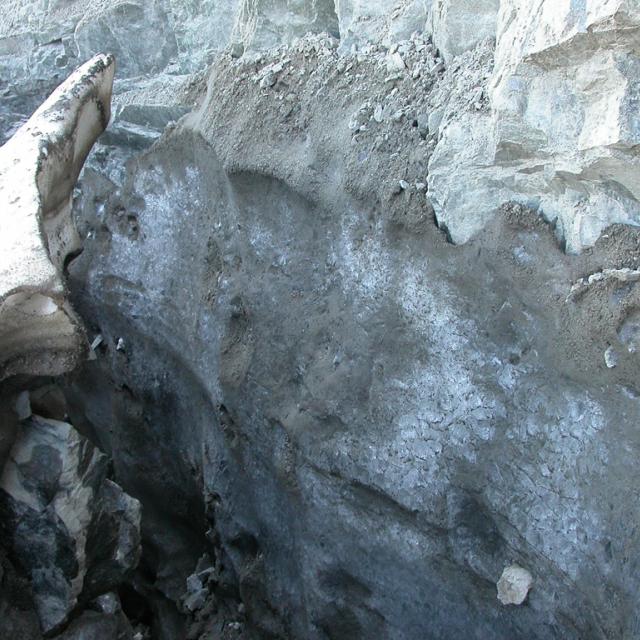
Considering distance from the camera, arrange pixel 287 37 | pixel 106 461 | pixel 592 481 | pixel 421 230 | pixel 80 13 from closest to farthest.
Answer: pixel 592 481 < pixel 421 230 < pixel 106 461 < pixel 287 37 < pixel 80 13

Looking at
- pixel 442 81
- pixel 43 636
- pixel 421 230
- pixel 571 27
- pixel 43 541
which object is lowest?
pixel 43 636

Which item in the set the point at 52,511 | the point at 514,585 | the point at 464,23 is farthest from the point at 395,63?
the point at 52,511

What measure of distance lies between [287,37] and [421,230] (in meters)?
1.14

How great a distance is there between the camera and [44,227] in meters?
2.33

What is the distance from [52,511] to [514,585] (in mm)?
1350

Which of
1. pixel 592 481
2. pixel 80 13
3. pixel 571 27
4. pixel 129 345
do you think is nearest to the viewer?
pixel 571 27

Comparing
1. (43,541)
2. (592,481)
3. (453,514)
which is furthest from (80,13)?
(592,481)

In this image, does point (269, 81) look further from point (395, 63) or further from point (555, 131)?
point (555, 131)

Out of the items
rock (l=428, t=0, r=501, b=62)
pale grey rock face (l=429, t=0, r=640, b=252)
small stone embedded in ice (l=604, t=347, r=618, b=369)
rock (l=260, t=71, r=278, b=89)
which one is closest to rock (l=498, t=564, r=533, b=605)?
small stone embedded in ice (l=604, t=347, r=618, b=369)

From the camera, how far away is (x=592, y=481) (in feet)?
7.11

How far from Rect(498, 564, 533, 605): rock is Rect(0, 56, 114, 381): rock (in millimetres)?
1314

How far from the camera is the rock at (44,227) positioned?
2.12 metres

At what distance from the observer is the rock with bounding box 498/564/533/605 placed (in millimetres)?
2342

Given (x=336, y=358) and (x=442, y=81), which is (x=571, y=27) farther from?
(x=336, y=358)
